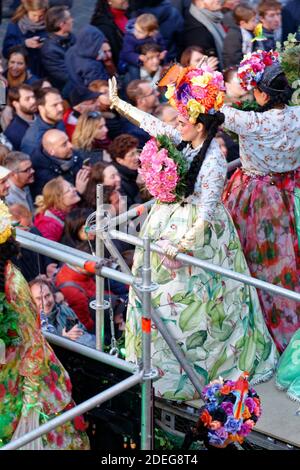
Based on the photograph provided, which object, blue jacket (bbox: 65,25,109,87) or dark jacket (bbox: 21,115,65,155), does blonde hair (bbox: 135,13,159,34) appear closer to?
blue jacket (bbox: 65,25,109,87)

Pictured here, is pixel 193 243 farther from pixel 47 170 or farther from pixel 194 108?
pixel 47 170

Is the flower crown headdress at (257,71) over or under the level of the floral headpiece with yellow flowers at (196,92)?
over

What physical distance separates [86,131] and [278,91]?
363 centimetres

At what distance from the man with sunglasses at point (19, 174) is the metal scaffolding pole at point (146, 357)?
4183mm

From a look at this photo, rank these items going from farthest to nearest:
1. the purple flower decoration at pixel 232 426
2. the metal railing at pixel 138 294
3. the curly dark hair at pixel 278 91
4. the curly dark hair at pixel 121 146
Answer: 1. the curly dark hair at pixel 121 146
2. the curly dark hair at pixel 278 91
3. the purple flower decoration at pixel 232 426
4. the metal railing at pixel 138 294

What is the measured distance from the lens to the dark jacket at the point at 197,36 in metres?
13.7

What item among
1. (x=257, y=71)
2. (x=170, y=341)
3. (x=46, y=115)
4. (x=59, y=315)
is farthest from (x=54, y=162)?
(x=170, y=341)

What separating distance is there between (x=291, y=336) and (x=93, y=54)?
5270mm

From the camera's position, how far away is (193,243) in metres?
7.94

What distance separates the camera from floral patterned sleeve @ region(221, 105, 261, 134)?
830 cm

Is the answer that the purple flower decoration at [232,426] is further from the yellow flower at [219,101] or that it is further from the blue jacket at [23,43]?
the blue jacket at [23,43]

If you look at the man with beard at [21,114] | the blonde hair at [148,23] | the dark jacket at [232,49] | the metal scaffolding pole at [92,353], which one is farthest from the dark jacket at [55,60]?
the metal scaffolding pole at [92,353]

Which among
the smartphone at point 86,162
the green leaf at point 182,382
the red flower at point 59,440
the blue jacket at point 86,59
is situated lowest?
the red flower at point 59,440

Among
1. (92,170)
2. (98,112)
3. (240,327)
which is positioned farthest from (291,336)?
(98,112)
